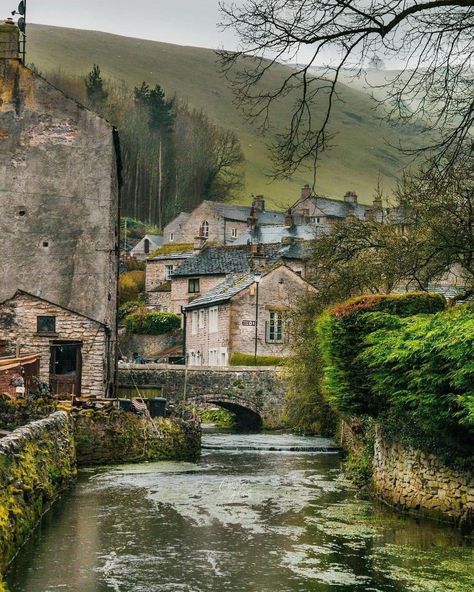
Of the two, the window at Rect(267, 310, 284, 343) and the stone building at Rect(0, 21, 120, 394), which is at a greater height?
the stone building at Rect(0, 21, 120, 394)

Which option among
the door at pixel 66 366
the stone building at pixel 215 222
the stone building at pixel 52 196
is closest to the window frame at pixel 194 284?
the stone building at pixel 215 222

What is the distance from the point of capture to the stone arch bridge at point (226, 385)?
2263 inches

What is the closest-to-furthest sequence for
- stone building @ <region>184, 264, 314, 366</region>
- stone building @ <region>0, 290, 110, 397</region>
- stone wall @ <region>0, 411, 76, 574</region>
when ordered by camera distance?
stone wall @ <region>0, 411, 76, 574</region> < stone building @ <region>0, 290, 110, 397</region> < stone building @ <region>184, 264, 314, 366</region>

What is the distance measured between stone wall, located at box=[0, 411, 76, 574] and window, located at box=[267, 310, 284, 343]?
3825cm

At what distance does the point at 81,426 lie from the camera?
33.4 meters

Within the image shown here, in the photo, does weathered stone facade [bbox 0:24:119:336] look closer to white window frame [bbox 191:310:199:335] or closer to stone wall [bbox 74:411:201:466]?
stone wall [bbox 74:411:201:466]

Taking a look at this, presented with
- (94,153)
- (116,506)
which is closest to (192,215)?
(94,153)

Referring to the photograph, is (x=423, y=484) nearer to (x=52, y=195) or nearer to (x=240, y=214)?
(x=52, y=195)

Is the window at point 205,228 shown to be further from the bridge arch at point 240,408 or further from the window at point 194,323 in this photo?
the bridge arch at point 240,408

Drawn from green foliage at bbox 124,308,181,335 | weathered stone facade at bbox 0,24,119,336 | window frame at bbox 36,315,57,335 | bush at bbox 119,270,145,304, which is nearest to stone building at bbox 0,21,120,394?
weathered stone facade at bbox 0,24,119,336

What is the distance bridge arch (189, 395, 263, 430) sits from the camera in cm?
5775

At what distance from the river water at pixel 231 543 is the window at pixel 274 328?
37.0m

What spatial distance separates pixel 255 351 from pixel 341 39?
54798 millimetres

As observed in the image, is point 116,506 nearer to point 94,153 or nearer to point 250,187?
point 94,153
